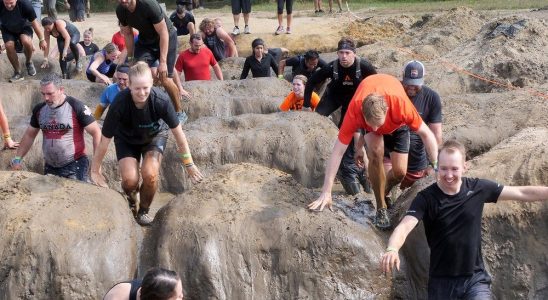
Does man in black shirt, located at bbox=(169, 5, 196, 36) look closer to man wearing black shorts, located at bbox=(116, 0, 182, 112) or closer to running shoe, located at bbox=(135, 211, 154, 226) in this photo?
man wearing black shorts, located at bbox=(116, 0, 182, 112)

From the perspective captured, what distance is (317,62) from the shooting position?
12688 mm

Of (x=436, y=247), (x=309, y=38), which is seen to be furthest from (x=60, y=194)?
(x=309, y=38)

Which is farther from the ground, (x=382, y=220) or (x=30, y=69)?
(x=382, y=220)

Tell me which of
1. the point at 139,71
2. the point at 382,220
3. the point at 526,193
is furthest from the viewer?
the point at 382,220

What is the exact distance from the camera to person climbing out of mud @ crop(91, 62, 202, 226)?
738 cm

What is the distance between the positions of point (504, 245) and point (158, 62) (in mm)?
4540

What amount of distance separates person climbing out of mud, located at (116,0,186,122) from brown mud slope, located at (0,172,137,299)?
253 cm

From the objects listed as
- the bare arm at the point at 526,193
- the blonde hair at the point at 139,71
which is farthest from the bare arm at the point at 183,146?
the bare arm at the point at 526,193

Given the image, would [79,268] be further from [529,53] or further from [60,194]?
[529,53]

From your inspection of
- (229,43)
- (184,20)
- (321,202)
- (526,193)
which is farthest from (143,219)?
(184,20)

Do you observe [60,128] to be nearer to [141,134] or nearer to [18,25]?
[141,134]

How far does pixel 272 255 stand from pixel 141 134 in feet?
4.96

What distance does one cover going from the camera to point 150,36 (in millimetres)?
9930

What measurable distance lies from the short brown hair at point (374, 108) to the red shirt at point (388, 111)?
19 centimetres
